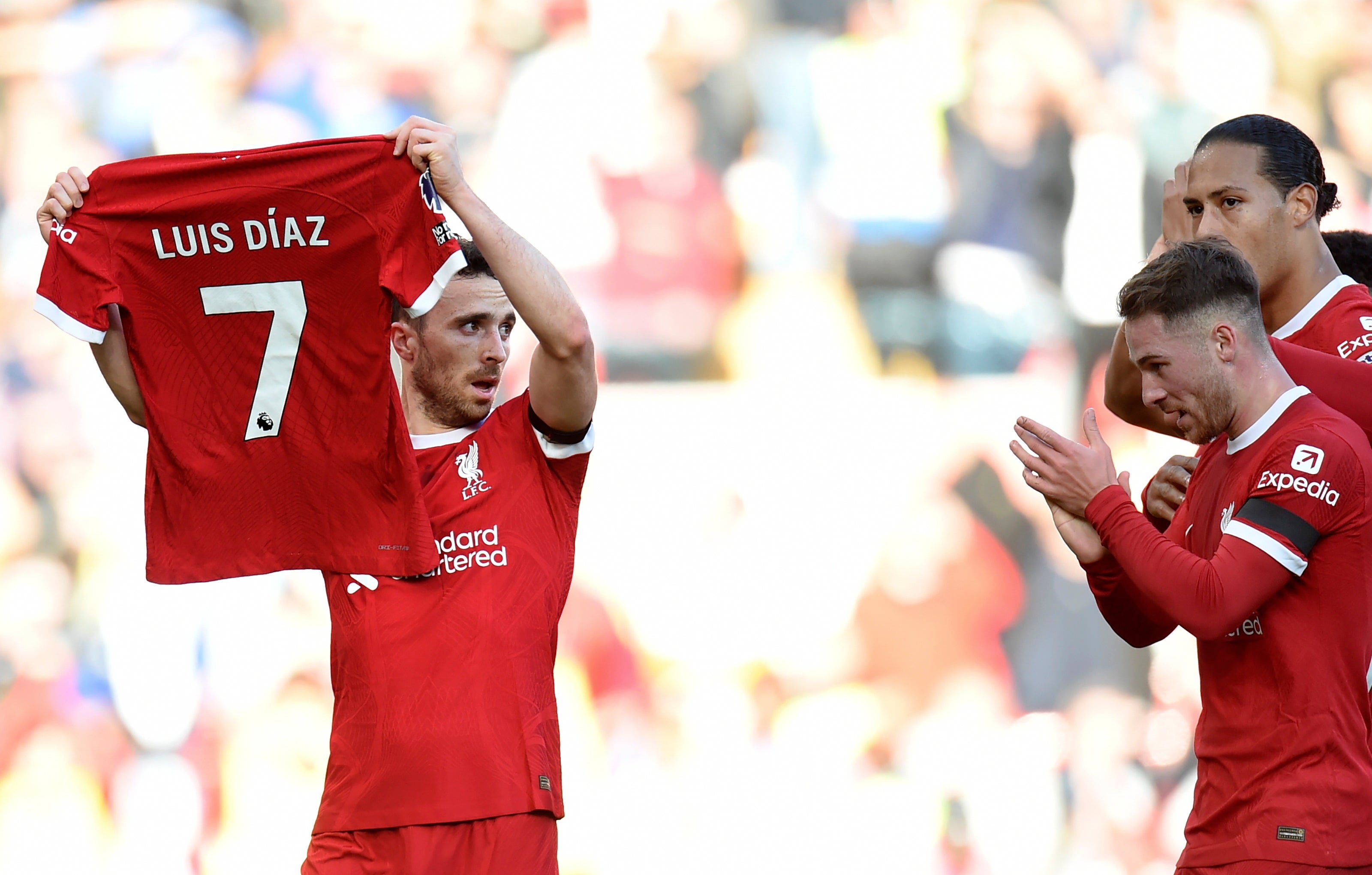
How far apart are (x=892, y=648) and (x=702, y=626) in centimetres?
66

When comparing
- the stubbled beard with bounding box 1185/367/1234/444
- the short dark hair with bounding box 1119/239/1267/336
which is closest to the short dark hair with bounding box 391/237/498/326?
Answer: the short dark hair with bounding box 1119/239/1267/336

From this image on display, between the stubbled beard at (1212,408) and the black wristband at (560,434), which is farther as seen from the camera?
the black wristband at (560,434)

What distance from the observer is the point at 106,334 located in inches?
92.1

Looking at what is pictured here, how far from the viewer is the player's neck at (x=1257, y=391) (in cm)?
197

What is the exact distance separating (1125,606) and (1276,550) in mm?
337

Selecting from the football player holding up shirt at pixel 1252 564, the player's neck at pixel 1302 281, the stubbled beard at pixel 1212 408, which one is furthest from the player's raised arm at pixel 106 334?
the player's neck at pixel 1302 281

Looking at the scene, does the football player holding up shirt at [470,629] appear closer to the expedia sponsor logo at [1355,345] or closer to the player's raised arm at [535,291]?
the player's raised arm at [535,291]

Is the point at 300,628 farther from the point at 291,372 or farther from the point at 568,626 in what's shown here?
the point at 291,372

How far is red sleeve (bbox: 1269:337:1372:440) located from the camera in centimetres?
207

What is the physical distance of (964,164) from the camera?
4.55 meters

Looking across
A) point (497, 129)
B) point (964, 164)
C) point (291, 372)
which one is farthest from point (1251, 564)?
point (497, 129)

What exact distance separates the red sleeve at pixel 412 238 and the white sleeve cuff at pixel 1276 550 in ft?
4.35

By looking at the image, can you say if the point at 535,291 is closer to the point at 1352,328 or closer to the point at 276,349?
the point at 276,349

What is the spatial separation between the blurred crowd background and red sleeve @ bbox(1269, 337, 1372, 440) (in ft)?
7.80
